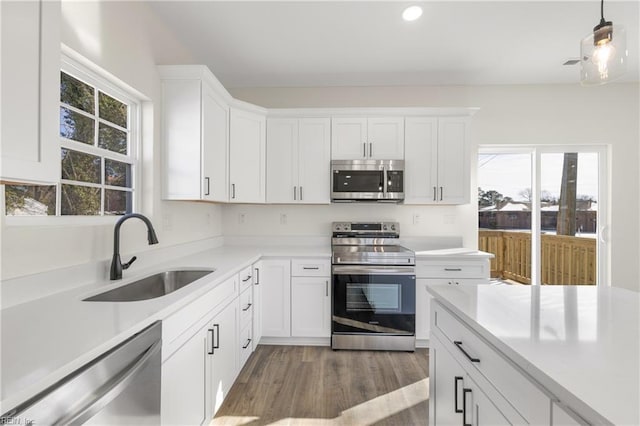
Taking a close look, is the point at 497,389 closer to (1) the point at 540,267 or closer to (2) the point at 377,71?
(2) the point at 377,71

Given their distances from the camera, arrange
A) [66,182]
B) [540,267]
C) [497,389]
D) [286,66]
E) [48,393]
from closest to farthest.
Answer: [48,393]
[497,389]
[66,182]
[286,66]
[540,267]

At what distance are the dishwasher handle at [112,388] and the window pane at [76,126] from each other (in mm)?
1222

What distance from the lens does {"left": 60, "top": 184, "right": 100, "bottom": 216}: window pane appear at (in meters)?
1.57

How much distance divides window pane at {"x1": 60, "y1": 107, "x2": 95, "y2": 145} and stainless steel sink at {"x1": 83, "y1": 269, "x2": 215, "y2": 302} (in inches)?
32.8

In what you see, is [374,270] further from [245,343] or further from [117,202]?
[117,202]

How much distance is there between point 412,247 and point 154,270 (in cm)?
241

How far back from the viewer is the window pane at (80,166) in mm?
1603

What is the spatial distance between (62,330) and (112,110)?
5.03ft

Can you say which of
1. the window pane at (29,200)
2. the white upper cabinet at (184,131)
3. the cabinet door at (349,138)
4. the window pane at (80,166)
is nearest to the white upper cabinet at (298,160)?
the cabinet door at (349,138)

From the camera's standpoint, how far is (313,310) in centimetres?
290

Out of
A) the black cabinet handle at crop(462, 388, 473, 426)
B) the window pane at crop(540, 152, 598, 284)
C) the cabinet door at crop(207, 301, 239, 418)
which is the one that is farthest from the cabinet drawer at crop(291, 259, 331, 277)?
the window pane at crop(540, 152, 598, 284)

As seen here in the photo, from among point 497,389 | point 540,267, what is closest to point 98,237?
point 497,389

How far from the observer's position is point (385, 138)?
127 inches

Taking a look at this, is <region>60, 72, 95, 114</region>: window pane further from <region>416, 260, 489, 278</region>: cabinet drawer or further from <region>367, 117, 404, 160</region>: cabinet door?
<region>416, 260, 489, 278</region>: cabinet drawer
